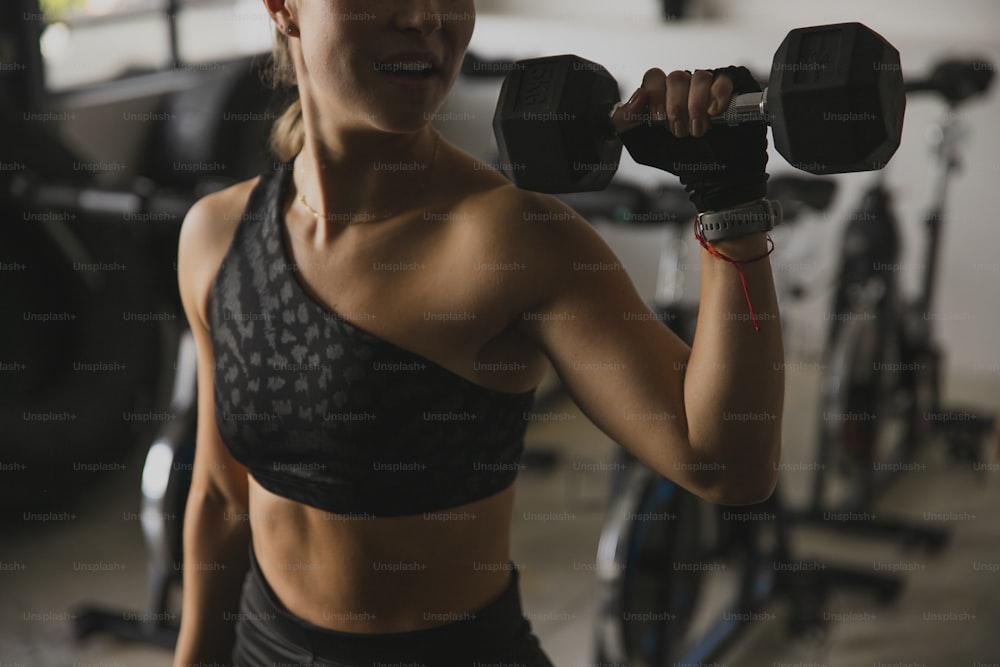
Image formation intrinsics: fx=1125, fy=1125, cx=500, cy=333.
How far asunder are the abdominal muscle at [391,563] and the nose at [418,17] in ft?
1.42

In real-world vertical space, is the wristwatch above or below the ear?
below

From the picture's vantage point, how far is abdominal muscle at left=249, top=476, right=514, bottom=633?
1061 millimetres

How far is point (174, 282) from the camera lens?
123 inches

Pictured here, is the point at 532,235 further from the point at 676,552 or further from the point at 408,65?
the point at 676,552

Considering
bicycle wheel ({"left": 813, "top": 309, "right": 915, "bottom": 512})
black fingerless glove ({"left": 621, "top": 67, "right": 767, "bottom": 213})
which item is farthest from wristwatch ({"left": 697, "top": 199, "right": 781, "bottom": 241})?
bicycle wheel ({"left": 813, "top": 309, "right": 915, "bottom": 512})

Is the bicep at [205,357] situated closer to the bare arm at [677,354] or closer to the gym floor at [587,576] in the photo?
the bare arm at [677,354]

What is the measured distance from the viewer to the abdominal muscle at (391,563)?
106 cm

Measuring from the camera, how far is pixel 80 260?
3.11m

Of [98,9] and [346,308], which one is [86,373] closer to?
[98,9]

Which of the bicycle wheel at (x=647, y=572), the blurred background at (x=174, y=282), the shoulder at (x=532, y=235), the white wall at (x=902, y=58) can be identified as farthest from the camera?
the white wall at (x=902, y=58)

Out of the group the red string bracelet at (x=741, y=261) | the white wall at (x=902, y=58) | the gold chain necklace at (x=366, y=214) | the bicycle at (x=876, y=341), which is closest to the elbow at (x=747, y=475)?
the red string bracelet at (x=741, y=261)

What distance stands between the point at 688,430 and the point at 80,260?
2587 mm

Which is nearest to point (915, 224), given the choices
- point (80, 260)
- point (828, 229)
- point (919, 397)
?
point (828, 229)

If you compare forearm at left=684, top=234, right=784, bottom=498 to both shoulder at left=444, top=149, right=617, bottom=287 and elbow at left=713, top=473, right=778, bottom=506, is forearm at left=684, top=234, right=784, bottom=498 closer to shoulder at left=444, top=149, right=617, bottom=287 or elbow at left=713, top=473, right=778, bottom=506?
elbow at left=713, top=473, right=778, bottom=506
